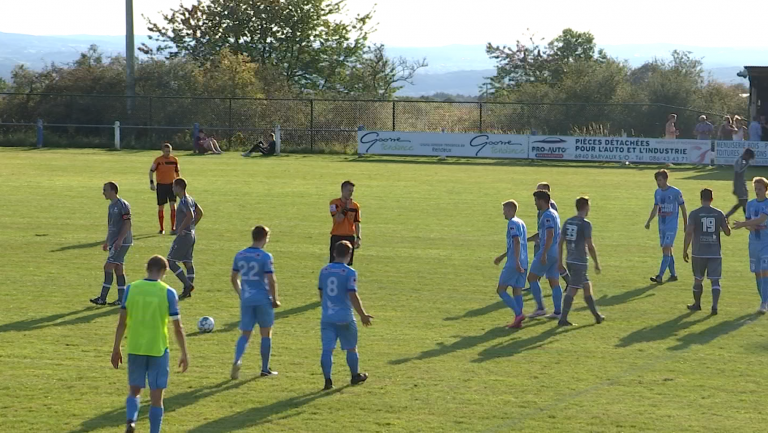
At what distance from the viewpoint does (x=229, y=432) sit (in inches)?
380

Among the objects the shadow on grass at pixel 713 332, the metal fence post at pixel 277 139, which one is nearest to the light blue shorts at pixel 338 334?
the shadow on grass at pixel 713 332

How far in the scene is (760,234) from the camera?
14961 mm

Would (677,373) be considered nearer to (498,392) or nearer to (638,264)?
(498,392)

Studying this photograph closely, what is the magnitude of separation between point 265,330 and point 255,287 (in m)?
0.54

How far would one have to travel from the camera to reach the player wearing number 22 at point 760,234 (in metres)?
14.8

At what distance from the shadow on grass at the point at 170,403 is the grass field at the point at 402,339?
0.11 feet

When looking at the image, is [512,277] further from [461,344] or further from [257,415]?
[257,415]

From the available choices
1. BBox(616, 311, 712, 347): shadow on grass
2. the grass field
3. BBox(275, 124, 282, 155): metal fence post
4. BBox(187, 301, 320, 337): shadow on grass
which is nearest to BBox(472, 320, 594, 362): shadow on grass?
the grass field

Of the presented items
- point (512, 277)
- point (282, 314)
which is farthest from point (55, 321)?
point (512, 277)

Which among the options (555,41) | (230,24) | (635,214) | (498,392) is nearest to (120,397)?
(498,392)

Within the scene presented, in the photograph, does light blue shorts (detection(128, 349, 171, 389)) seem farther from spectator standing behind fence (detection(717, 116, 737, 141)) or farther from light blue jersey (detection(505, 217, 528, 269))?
spectator standing behind fence (detection(717, 116, 737, 141))

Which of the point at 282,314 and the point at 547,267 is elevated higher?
the point at 547,267

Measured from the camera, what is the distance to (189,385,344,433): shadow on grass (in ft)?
32.2

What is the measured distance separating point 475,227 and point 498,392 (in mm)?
12868
